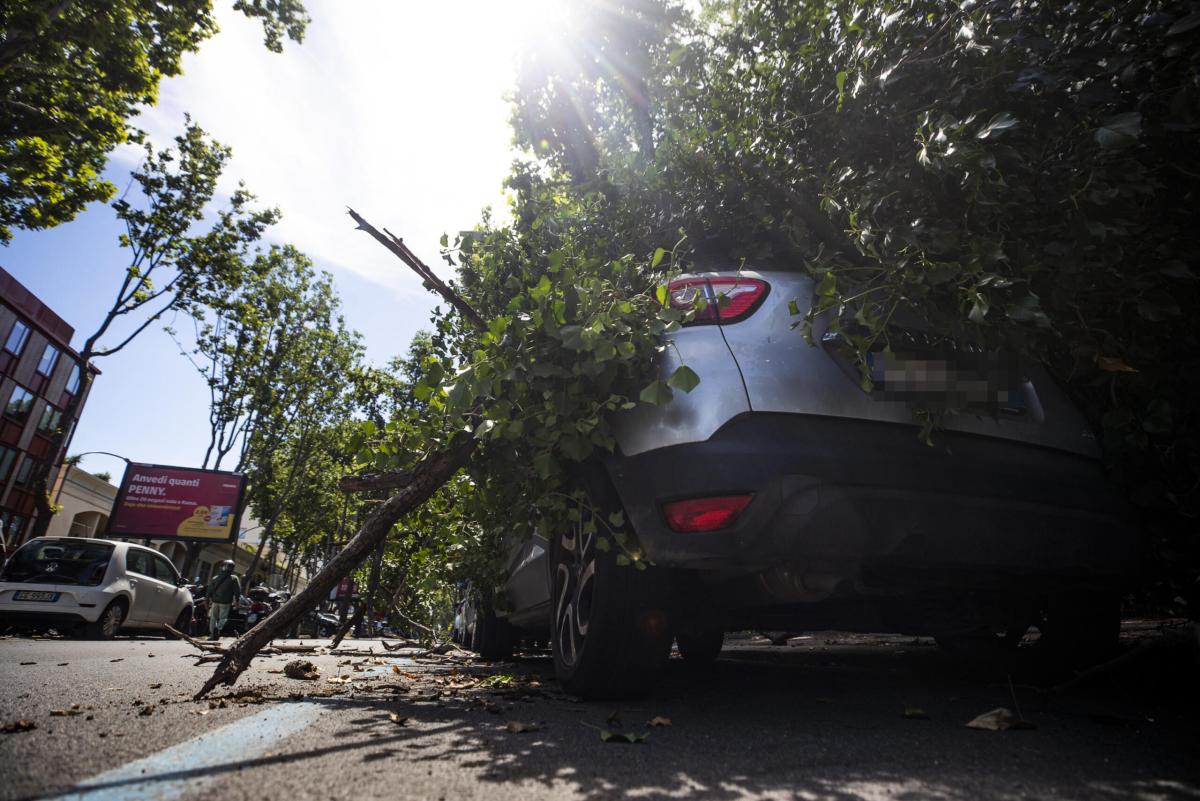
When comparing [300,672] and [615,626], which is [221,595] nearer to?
[300,672]

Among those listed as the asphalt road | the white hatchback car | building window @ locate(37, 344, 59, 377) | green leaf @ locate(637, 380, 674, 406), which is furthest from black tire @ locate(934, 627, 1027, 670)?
building window @ locate(37, 344, 59, 377)

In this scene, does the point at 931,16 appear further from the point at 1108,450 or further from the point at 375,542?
the point at 375,542

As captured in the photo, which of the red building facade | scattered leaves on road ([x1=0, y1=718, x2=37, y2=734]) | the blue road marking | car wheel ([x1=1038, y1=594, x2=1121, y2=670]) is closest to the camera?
the blue road marking

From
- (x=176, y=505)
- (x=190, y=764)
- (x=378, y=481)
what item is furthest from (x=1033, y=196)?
(x=176, y=505)

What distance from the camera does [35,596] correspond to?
9.63 meters

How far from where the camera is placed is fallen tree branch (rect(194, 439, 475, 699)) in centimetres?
330

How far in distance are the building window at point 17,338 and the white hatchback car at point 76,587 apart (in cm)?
2780

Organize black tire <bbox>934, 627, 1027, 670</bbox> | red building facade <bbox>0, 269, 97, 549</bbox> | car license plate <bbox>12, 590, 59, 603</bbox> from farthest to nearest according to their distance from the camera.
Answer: red building facade <bbox>0, 269, 97, 549</bbox> < car license plate <bbox>12, 590, 59, 603</bbox> < black tire <bbox>934, 627, 1027, 670</bbox>

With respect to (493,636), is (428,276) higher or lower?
higher

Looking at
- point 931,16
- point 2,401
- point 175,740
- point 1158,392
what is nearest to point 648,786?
point 175,740

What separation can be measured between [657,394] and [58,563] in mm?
11522

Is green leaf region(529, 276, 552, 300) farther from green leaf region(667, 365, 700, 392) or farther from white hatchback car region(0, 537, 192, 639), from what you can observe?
white hatchback car region(0, 537, 192, 639)

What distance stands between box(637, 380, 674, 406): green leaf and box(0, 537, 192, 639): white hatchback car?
1066cm

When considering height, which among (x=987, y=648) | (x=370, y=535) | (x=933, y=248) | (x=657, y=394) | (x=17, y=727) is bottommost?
(x=17, y=727)
